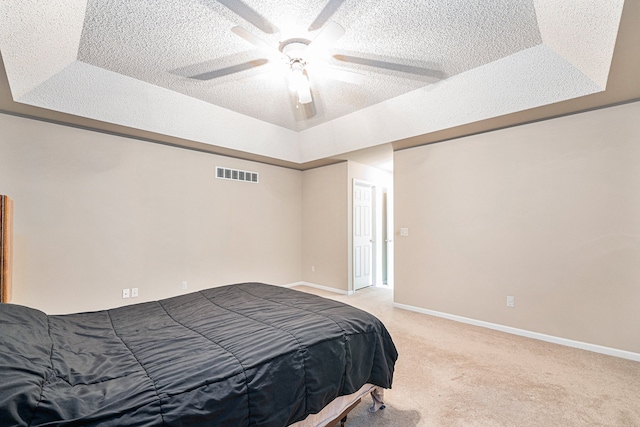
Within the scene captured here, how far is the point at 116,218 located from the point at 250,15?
2832 mm

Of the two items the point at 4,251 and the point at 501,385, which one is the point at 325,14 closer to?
the point at 501,385

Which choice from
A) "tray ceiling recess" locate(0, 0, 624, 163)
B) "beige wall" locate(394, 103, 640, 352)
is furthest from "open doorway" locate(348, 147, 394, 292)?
"tray ceiling recess" locate(0, 0, 624, 163)

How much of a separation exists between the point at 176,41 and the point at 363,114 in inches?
92.4

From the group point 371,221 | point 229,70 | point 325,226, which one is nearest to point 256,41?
point 229,70

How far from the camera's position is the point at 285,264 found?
5.38 meters

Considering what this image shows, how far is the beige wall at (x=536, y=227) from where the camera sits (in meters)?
2.69

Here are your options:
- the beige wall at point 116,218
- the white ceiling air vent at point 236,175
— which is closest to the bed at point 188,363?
the beige wall at point 116,218

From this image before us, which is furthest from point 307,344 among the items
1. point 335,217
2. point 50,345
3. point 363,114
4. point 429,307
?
point 335,217

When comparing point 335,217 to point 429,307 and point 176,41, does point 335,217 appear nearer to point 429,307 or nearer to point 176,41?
point 429,307

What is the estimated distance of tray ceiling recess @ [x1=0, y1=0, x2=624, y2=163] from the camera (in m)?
2.06

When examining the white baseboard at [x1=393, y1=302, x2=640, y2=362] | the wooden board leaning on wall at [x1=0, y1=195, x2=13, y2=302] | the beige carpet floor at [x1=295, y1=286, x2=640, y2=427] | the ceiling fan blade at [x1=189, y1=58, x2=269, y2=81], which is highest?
the ceiling fan blade at [x1=189, y1=58, x2=269, y2=81]

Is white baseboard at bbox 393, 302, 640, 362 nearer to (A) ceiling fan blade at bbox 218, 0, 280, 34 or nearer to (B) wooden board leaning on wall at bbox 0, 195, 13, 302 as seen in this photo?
(A) ceiling fan blade at bbox 218, 0, 280, 34

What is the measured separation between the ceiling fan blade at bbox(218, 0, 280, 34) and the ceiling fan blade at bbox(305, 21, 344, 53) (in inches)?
13.9

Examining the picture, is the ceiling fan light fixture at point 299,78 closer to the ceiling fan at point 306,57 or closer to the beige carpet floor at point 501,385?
the ceiling fan at point 306,57
